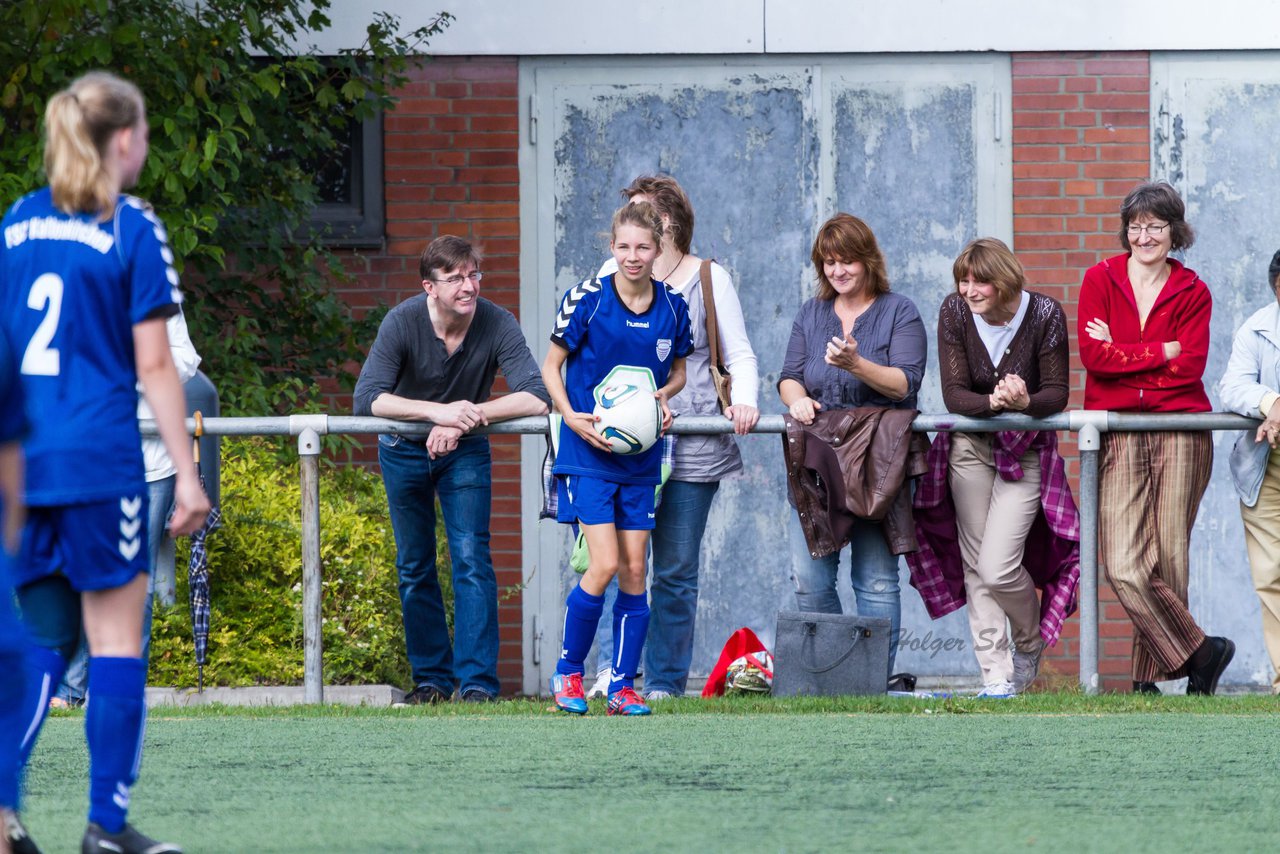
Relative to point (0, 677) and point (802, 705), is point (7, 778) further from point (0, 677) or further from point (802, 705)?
point (802, 705)

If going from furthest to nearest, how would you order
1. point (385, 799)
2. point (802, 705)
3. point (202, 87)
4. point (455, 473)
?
point (202, 87), point (455, 473), point (802, 705), point (385, 799)

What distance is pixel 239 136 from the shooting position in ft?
30.3

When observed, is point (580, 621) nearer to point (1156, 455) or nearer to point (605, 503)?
point (605, 503)

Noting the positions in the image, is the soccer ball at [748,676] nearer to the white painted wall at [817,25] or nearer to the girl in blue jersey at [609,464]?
the girl in blue jersey at [609,464]

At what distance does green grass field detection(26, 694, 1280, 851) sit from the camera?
159 inches

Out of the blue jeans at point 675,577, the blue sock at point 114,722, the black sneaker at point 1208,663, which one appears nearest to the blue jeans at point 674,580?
the blue jeans at point 675,577

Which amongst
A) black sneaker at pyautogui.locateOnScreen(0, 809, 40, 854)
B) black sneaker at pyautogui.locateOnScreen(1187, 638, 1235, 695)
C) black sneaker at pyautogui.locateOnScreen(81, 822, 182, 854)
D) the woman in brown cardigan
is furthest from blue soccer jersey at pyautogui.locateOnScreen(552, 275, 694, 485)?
black sneaker at pyautogui.locateOnScreen(0, 809, 40, 854)

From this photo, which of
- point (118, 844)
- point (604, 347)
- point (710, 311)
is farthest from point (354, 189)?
point (118, 844)

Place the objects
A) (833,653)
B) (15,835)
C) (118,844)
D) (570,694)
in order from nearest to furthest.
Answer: (15,835), (118,844), (570,694), (833,653)

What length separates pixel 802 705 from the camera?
6.58 m

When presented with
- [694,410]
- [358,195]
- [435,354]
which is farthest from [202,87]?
[694,410]

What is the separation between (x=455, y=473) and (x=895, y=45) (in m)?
4.10

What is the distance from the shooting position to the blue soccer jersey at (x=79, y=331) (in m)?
3.71

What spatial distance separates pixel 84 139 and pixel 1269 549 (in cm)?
501
